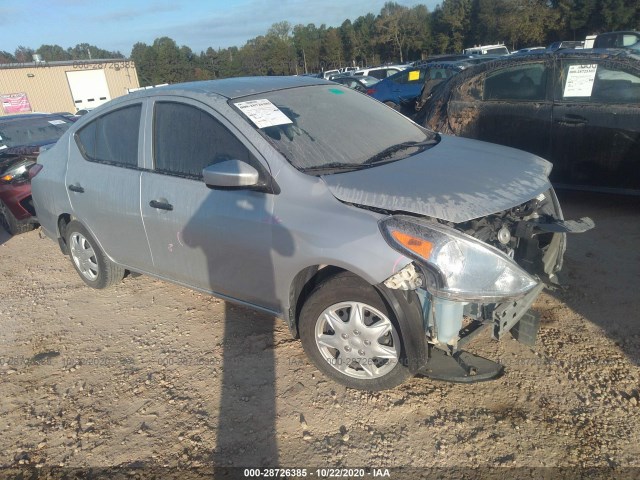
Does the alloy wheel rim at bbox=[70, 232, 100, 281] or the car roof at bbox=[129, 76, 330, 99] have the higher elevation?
the car roof at bbox=[129, 76, 330, 99]

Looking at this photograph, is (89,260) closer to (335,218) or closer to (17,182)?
(17,182)

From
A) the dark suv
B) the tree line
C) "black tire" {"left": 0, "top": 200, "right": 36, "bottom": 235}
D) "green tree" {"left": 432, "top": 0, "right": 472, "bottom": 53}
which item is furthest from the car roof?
"green tree" {"left": 432, "top": 0, "right": 472, "bottom": 53}

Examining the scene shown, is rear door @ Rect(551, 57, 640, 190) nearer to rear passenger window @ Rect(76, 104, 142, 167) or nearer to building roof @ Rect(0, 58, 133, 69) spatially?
rear passenger window @ Rect(76, 104, 142, 167)

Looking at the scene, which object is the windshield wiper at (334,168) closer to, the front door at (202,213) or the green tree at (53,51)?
the front door at (202,213)

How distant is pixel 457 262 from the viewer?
2309mm

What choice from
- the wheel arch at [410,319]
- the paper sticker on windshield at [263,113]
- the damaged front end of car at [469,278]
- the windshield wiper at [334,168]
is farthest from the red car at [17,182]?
the damaged front end of car at [469,278]

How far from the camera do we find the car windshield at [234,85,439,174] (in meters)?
2.93

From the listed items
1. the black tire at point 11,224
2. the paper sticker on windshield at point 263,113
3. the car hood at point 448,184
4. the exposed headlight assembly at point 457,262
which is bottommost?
the black tire at point 11,224

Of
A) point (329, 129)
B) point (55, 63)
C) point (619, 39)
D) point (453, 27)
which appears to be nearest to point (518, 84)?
point (329, 129)

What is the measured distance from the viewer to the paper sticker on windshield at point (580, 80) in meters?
4.89

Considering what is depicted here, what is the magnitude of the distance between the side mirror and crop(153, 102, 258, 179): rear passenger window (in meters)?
0.15

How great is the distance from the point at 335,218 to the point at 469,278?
74 centimetres

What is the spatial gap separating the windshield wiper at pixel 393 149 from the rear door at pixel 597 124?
2.28 metres

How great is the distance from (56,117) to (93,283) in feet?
16.3
